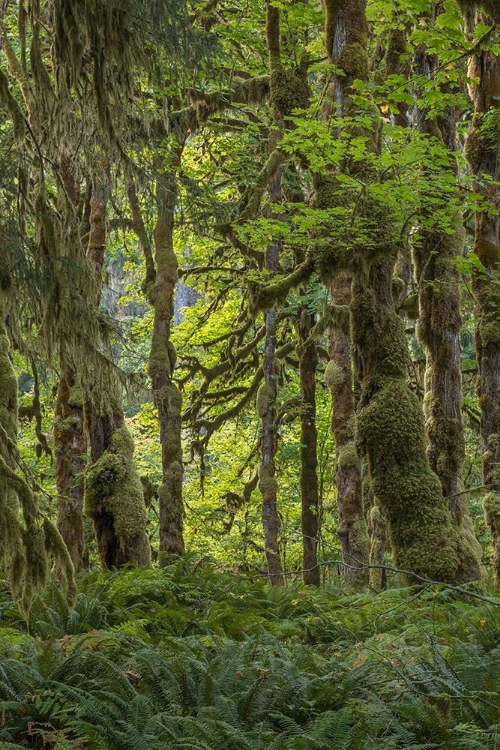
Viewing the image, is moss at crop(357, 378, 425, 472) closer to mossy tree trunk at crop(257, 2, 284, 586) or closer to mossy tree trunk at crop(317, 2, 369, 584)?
mossy tree trunk at crop(317, 2, 369, 584)

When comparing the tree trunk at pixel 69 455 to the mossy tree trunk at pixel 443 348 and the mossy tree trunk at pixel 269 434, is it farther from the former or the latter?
the mossy tree trunk at pixel 443 348

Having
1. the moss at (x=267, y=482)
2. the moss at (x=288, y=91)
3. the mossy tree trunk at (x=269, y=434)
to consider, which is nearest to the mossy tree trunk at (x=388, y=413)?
the moss at (x=288, y=91)

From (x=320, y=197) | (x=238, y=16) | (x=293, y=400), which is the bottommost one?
(x=293, y=400)

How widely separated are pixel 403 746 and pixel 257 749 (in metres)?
0.75

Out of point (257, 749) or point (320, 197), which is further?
point (320, 197)

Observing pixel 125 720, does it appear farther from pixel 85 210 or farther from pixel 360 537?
pixel 85 210

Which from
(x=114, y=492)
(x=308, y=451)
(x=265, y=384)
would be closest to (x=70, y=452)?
(x=114, y=492)

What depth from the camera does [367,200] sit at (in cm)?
673

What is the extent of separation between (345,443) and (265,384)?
1.57 m

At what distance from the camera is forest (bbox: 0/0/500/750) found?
3.95 meters

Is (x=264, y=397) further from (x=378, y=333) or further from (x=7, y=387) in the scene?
(x=7, y=387)

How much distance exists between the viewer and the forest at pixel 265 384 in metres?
3.95

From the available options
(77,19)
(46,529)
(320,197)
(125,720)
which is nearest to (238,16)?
(320,197)

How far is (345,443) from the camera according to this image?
10172 mm
